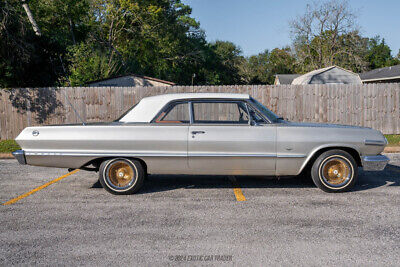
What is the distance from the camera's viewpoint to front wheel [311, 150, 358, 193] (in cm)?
527

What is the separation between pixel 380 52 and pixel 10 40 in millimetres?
80564

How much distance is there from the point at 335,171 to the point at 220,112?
2028 mm

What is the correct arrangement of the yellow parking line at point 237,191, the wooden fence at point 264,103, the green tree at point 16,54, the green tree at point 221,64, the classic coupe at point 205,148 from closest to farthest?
the yellow parking line at point 237,191
the classic coupe at point 205,148
the wooden fence at point 264,103
the green tree at point 16,54
the green tree at point 221,64

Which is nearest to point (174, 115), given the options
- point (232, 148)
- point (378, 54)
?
point (232, 148)

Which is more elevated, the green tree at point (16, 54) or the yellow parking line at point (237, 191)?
the green tree at point (16, 54)

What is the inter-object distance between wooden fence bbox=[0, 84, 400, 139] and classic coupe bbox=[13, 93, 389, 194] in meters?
7.32

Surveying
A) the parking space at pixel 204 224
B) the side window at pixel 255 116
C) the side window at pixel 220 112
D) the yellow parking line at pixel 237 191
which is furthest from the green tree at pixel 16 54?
the side window at pixel 255 116

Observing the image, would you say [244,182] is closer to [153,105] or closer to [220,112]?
[220,112]

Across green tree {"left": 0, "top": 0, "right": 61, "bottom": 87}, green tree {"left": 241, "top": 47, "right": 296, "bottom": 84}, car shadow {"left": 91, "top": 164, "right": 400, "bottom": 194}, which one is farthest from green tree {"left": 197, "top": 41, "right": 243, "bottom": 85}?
car shadow {"left": 91, "top": 164, "right": 400, "bottom": 194}

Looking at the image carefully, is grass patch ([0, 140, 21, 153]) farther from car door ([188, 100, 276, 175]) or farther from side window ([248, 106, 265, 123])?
side window ([248, 106, 265, 123])

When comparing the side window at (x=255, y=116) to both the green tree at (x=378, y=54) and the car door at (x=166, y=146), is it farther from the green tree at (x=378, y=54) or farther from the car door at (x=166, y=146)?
the green tree at (x=378, y=54)

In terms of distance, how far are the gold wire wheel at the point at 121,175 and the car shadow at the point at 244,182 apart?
0.32 metres

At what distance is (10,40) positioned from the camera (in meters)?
13.9

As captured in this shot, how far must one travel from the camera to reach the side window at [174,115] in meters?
5.42
